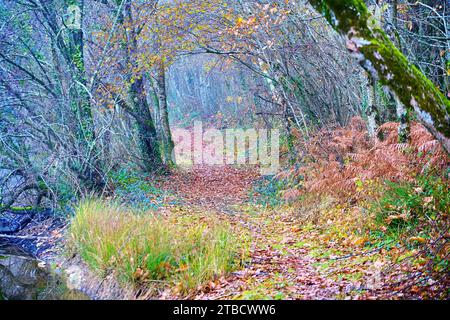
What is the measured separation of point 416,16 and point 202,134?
1661 centimetres

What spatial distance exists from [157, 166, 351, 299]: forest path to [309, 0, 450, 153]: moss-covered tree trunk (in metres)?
2.33

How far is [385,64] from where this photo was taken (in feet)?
14.4

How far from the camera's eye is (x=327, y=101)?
12.1m

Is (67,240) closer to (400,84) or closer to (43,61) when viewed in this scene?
(43,61)

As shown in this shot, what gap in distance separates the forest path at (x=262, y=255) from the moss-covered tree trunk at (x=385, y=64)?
7.65ft

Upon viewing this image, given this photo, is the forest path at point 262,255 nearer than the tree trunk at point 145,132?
Yes

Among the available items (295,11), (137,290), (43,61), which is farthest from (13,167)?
(295,11)

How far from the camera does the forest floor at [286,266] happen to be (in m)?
5.36

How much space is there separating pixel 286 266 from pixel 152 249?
206cm

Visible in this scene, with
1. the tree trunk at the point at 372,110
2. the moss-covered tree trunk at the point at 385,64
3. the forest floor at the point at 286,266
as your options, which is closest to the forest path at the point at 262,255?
the forest floor at the point at 286,266

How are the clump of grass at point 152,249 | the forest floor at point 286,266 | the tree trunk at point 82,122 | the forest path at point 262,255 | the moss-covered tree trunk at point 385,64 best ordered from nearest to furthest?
1. the moss-covered tree trunk at point 385,64
2. the forest floor at point 286,266
3. the forest path at point 262,255
4. the clump of grass at point 152,249
5. the tree trunk at point 82,122

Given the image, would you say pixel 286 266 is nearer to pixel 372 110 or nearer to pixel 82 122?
pixel 372 110

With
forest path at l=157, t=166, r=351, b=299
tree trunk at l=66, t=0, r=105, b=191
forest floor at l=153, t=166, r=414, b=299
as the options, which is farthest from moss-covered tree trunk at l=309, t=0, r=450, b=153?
tree trunk at l=66, t=0, r=105, b=191

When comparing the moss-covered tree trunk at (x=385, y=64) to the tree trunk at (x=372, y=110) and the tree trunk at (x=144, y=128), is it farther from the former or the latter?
the tree trunk at (x=144, y=128)
